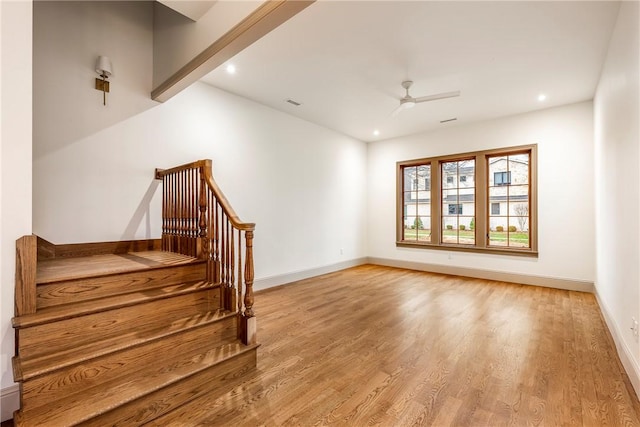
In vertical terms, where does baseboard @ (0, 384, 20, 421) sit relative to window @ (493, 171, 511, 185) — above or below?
below

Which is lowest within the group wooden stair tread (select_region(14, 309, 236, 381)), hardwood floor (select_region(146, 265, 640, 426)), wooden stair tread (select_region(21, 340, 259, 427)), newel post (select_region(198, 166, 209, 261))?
hardwood floor (select_region(146, 265, 640, 426))

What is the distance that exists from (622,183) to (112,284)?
4324mm

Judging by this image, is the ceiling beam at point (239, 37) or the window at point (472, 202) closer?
the ceiling beam at point (239, 37)

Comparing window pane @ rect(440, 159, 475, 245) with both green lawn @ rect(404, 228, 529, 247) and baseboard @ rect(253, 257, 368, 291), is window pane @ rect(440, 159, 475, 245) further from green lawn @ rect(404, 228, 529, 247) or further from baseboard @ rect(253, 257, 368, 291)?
baseboard @ rect(253, 257, 368, 291)

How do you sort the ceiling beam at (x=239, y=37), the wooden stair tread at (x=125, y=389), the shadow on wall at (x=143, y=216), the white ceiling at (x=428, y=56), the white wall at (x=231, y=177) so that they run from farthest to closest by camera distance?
the shadow on wall at (x=143, y=216) → the white wall at (x=231, y=177) → the white ceiling at (x=428, y=56) → the ceiling beam at (x=239, y=37) → the wooden stair tread at (x=125, y=389)

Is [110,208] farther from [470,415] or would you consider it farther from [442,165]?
[442,165]

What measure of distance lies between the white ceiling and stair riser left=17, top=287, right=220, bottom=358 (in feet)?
8.70

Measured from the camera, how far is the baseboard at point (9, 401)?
5.49ft

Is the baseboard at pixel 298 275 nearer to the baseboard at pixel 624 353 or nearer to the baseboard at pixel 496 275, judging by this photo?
the baseboard at pixel 496 275

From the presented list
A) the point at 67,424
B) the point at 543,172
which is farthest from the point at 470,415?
the point at 543,172

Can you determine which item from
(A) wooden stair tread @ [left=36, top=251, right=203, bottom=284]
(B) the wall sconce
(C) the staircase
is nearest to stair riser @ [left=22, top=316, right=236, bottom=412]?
(C) the staircase

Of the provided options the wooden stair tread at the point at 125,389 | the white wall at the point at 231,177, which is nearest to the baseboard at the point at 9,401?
the wooden stair tread at the point at 125,389

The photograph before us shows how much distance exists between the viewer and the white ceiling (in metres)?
2.62

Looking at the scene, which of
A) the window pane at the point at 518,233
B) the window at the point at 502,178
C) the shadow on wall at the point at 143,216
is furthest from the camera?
the window at the point at 502,178
